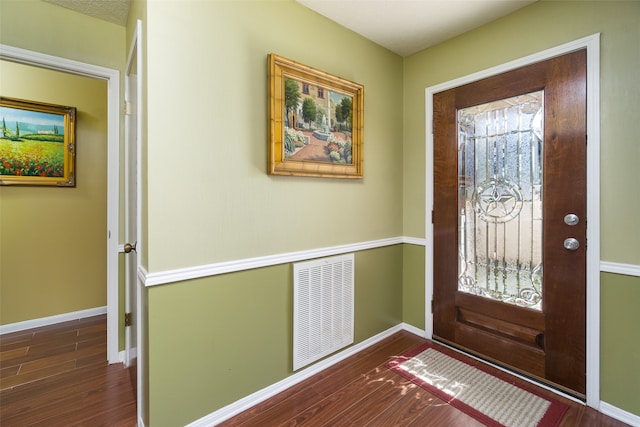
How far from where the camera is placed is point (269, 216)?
1.79 meters

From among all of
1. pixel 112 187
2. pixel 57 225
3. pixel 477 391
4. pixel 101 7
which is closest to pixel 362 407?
pixel 477 391

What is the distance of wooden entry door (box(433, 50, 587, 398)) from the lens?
177 centimetres

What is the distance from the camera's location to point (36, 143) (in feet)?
9.12

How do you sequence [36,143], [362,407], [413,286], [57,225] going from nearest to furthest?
[362,407]
[413,286]
[36,143]
[57,225]

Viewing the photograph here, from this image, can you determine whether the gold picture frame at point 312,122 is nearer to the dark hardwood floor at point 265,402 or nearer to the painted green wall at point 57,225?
the dark hardwood floor at point 265,402

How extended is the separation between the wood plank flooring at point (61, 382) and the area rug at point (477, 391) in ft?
5.77

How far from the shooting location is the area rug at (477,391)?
163cm

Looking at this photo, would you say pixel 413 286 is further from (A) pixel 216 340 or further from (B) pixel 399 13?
(B) pixel 399 13

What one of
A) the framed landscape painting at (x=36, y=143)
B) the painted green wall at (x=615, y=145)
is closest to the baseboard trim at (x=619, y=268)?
the painted green wall at (x=615, y=145)

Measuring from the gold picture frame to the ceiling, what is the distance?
16.8 inches

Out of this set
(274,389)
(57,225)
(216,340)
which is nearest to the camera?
(216,340)

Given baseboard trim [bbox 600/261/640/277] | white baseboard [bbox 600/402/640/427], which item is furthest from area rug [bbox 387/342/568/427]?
baseboard trim [bbox 600/261/640/277]

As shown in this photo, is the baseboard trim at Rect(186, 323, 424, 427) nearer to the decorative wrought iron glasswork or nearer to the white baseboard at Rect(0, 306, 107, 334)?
the decorative wrought iron glasswork

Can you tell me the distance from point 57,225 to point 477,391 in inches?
150
